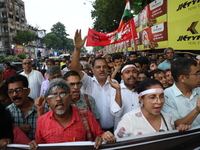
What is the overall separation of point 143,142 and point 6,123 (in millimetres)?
1376

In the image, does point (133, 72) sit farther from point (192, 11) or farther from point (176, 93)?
point (192, 11)

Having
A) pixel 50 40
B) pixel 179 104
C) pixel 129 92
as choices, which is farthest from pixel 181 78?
pixel 50 40

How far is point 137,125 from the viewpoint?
5.74 feet

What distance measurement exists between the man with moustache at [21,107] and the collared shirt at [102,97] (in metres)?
0.96

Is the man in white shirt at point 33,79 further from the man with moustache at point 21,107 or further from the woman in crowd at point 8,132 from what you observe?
the woman in crowd at point 8,132

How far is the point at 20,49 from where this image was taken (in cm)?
4656

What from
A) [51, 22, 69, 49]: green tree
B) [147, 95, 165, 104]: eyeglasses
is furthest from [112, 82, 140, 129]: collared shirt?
[51, 22, 69, 49]: green tree

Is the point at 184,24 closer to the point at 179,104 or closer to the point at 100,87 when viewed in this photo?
the point at 100,87

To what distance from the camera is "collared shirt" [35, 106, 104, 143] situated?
70.2 inches

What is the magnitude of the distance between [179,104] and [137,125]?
0.64 metres

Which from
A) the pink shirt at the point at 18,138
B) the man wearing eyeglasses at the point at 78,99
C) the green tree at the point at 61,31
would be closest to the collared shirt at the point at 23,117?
the pink shirt at the point at 18,138

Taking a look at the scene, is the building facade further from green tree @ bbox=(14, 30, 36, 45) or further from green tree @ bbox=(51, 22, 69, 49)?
green tree @ bbox=(51, 22, 69, 49)

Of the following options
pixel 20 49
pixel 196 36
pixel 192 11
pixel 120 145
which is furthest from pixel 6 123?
pixel 20 49

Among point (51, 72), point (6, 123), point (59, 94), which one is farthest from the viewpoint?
point (51, 72)
